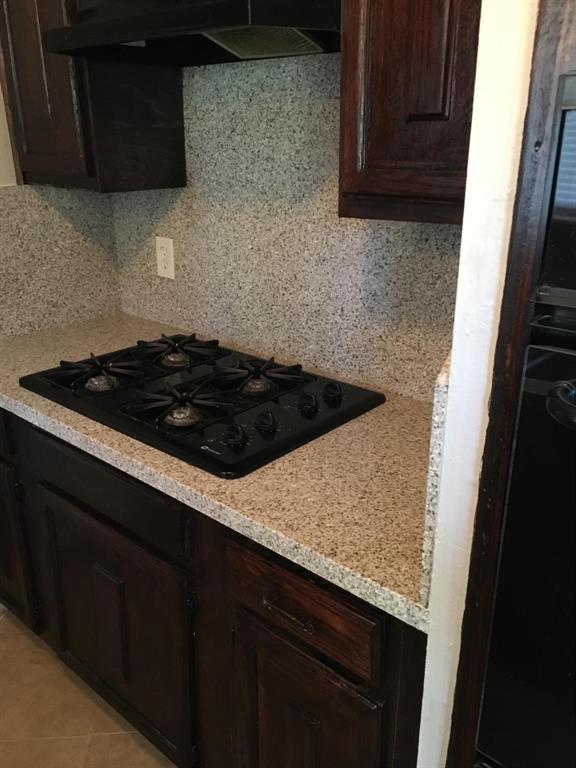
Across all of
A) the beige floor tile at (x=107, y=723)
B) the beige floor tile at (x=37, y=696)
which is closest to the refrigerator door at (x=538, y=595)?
the beige floor tile at (x=107, y=723)

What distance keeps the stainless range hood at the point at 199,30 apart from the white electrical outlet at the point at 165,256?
0.50m

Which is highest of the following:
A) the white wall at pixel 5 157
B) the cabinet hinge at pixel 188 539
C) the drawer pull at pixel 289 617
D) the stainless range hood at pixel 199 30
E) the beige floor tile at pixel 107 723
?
the stainless range hood at pixel 199 30

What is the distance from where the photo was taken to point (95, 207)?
205 centimetres

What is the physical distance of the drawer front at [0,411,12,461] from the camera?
163 centimetres

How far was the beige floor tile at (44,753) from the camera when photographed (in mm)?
1657

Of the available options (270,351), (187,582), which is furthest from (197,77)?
(187,582)

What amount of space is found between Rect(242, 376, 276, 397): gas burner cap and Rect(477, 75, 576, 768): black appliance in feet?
2.73

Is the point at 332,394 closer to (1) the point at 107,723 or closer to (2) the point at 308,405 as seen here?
(2) the point at 308,405

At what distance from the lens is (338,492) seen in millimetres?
1119

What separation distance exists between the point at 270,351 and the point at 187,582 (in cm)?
72

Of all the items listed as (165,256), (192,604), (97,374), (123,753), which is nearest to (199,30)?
(97,374)

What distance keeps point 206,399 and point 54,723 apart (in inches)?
42.5

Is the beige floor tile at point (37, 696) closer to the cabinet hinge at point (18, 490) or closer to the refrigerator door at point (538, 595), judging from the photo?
the cabinet hinge at point (18, 490)

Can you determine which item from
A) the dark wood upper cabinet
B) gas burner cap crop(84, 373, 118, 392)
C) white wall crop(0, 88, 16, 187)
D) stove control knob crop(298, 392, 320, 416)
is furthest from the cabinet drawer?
white wall crop(0, 88, 16, 187)
